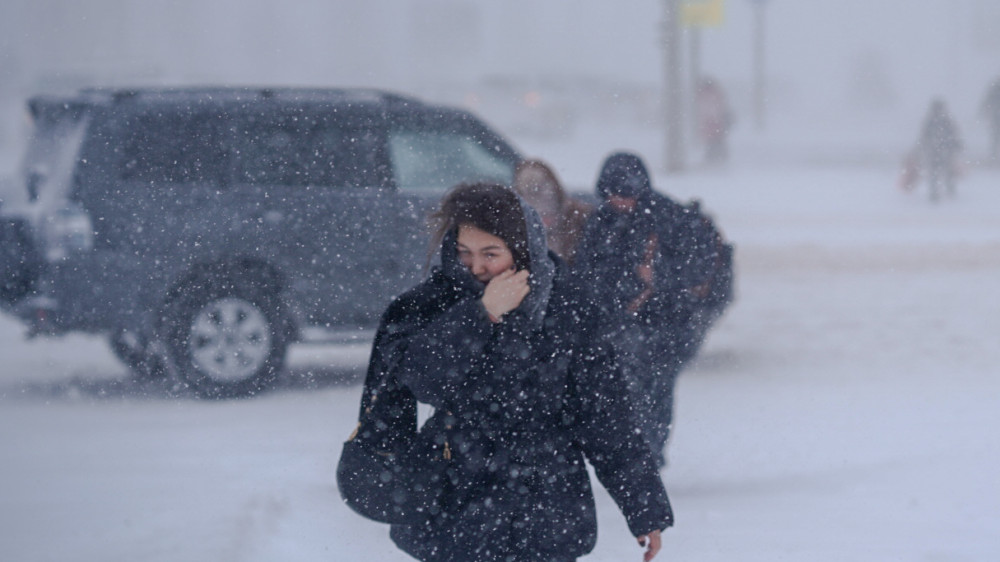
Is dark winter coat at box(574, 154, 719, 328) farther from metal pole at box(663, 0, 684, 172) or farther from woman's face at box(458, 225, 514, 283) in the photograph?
metal pole at box(663, 0, 684, 172)

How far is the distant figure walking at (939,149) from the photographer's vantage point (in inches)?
768

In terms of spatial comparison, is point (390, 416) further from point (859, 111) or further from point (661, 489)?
point (859, 111)

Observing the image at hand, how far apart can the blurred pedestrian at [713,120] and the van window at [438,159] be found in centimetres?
1753

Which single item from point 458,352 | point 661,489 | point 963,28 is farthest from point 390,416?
point 963,28

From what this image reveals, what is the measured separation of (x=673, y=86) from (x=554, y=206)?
16.7 metres

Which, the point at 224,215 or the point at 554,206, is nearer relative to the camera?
the point at 554,206

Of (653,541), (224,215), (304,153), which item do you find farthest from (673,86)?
(653,541)

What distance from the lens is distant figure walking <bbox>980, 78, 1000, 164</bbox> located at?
2330 cm

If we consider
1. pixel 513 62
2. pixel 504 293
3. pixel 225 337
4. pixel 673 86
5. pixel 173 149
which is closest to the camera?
pixel 504 293

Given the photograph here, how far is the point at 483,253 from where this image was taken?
2578mm

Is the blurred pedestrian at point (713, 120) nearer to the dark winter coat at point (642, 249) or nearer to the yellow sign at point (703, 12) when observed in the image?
the yellow sign at point (703, 12)

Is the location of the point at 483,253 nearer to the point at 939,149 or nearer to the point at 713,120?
the point at 939,149

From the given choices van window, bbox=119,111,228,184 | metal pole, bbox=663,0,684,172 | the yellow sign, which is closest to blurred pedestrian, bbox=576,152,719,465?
van window, bbox=119,111,228,184

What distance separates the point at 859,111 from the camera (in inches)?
2314
